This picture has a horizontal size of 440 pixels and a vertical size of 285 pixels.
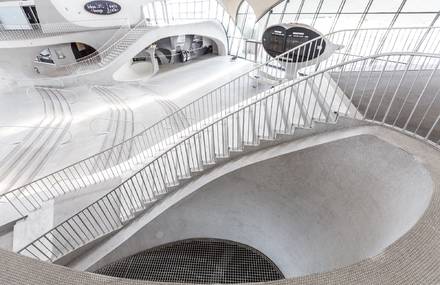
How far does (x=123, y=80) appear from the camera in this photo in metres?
12.9

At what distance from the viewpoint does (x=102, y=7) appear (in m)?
13.1

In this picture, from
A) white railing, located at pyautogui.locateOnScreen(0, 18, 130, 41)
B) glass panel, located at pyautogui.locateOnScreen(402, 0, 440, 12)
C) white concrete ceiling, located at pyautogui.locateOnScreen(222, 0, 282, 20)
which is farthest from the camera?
white railing, located at pyautogui.locateOnScreen(0, 18, 130, 41)

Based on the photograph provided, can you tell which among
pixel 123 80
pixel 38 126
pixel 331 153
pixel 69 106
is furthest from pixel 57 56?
pixel 331 153

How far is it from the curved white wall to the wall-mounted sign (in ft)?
44.1

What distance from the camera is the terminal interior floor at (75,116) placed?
6629 millimetres

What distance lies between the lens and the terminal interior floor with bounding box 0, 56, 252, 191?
6.63m

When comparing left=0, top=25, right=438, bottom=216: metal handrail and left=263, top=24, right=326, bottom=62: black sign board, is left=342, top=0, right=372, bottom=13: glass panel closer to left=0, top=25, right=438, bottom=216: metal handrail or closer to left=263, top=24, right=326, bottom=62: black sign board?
left=0, top=25, right=438, bottom=216: metal handrail

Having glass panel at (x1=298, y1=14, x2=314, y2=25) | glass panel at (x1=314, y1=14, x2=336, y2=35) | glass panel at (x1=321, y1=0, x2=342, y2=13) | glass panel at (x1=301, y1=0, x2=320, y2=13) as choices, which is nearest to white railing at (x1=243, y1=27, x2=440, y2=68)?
glass panel at (x1=321, y1=0, x2=342, y2=13)

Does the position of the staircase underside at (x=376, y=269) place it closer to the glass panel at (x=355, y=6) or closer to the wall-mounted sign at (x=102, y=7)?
the glass panel at (x=355, y=6)

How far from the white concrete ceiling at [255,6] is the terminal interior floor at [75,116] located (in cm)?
369

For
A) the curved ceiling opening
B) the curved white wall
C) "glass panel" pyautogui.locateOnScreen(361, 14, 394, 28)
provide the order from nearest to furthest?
the curved white wall, the curved ceiling opening, "glass panel" pyautogui.locateOnScreen(361, 14, 394, 28)

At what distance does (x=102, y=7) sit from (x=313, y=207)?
15.3 meters

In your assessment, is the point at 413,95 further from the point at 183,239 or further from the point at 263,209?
the point at 183,239

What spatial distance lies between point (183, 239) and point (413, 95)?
19.6 feet
